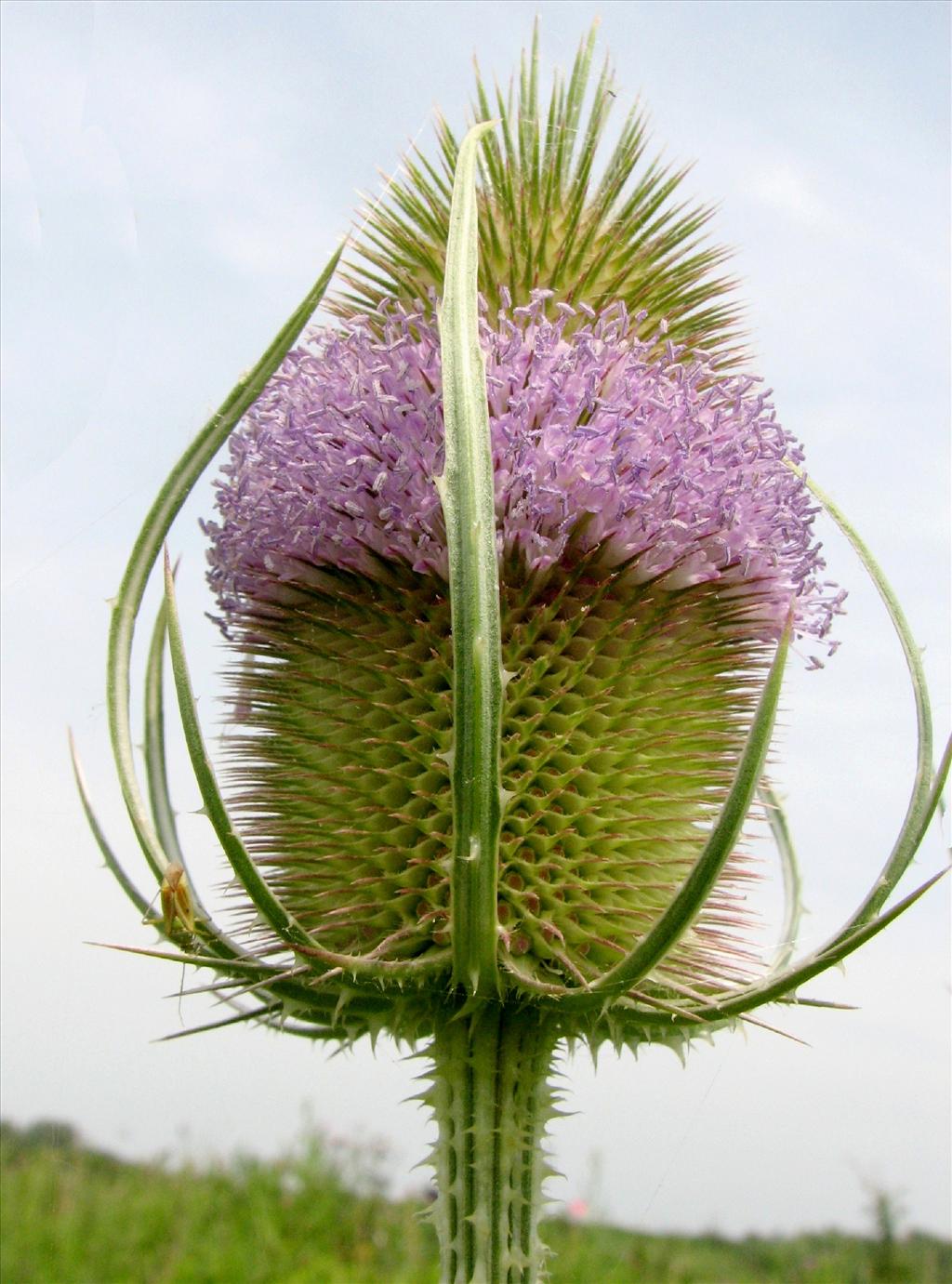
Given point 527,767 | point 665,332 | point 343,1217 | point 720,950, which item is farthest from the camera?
point 343,1217

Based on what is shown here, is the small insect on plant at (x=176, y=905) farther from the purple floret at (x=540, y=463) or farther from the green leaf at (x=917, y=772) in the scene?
the green leaf at (x=917, y=772)

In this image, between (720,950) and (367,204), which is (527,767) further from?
(367,204)

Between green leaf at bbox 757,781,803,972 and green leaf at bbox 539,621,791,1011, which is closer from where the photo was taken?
green leaf at bbox 539,621,791,1011

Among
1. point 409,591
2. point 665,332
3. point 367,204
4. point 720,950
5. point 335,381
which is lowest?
point 720,950

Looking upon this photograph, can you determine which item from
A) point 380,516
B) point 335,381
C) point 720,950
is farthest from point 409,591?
point 720,950

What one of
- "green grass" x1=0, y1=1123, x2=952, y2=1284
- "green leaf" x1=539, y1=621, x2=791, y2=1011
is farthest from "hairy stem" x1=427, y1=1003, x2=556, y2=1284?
"green grass" x1=0, y1=1123, x2=952, y2=1284

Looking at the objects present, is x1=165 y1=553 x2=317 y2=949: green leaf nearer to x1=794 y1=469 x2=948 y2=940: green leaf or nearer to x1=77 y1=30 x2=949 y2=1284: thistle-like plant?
x1=77 y1=30 x2=949 y2=1284: thistle-like plant

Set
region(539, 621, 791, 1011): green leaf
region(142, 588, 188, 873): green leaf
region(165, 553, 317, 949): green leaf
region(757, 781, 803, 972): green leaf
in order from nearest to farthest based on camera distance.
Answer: region(539, 621, 791, 1011): green leaf < region(165, 553, 317, 949): green leaf < region(142, 588, 188, 873): green leaf < region(757, 781, 803, 972): green leaf

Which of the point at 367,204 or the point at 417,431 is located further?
the point at 367,204
